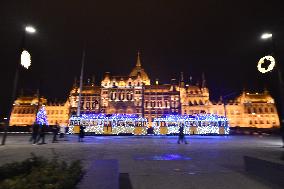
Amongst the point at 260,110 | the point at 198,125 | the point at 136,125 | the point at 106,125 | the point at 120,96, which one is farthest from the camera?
the point at 260,110

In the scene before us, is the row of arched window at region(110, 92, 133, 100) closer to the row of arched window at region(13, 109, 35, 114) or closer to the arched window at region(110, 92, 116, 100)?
the arched window at region(110, 92, 116, 100)

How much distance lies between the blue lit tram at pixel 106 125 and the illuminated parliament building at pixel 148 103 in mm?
50066

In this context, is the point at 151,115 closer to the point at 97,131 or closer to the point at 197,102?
the point at 197,102

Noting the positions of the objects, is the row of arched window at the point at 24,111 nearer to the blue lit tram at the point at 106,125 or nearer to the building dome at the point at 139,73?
the building dome at the point at 139,73

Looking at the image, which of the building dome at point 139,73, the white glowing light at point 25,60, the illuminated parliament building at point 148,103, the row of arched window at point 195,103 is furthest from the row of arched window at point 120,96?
the white glowing light at point 25,60

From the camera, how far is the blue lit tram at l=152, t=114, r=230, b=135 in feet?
130

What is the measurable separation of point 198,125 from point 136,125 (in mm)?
11072

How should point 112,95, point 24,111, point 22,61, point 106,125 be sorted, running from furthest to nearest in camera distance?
point 24,111 < point 112,95 < point 106,125 < point 22,61

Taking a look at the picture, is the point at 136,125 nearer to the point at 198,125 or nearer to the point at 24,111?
the point at 198,125

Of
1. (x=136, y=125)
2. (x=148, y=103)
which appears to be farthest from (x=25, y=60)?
(x=148, y=103)

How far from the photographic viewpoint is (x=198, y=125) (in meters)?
40.6

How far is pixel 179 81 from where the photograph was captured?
11356 centimetres

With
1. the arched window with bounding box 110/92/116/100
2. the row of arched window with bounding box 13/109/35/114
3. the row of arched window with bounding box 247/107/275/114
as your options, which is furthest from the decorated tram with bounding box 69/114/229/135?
the row of arched window with bounding box 13/109/35/114

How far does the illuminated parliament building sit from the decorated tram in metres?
49.6
